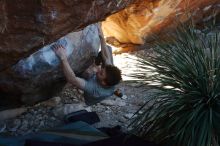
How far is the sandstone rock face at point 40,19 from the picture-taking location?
135 inches

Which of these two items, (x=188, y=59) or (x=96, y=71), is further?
(x=96, y=71)

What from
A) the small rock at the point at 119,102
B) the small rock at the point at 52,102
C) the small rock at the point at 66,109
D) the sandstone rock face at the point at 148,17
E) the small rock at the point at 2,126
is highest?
the sandstone rock face at the point at 148,17

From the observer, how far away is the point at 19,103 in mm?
5477

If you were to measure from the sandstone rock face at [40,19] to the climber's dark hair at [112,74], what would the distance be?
4.70ft

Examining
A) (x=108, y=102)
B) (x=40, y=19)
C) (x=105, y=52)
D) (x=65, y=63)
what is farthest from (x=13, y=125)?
(x=40, y=19)

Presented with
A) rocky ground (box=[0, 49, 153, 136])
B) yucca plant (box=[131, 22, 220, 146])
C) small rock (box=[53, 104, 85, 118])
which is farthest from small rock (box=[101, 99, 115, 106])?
yucca plant (box=[131, 22, 220, 146])

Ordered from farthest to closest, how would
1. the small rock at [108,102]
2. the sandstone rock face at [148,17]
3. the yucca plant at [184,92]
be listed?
the sandstone rock face at [148,17]
the small rock at [108,102]
the yucca plant at [184,92]

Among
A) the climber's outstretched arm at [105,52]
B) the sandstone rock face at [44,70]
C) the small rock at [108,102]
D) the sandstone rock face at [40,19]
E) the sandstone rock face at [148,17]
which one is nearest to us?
the sandstone rock face at [40,19]

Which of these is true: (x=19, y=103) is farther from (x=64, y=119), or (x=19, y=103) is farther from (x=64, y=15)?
(x=64, y=15)

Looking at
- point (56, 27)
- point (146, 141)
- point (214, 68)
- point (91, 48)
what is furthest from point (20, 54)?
point (91, 48)

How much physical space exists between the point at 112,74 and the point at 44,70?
72 centimetres

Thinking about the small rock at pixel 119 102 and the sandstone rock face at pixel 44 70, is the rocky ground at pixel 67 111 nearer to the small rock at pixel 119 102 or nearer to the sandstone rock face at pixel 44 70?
the small rock at pixel 119 102

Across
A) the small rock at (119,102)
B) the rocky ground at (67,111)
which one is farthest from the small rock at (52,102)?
the small rock at (119,102)

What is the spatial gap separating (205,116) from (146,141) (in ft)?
1.93
